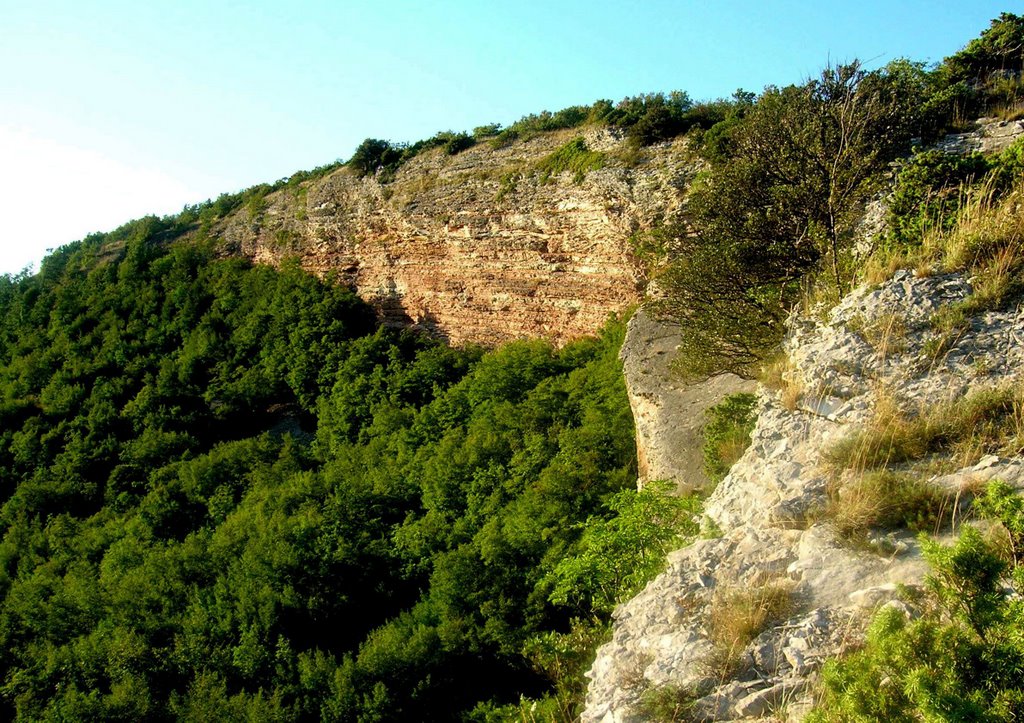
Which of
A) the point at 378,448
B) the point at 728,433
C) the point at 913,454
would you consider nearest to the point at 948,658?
the point at 913,454

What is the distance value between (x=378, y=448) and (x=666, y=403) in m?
12.7

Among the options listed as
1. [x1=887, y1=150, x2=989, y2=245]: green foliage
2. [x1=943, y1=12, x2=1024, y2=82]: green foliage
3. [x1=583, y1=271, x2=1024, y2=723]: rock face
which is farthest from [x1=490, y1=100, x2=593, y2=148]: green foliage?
[x1=583, y1=271, x2=1024, y2=723]: rock face

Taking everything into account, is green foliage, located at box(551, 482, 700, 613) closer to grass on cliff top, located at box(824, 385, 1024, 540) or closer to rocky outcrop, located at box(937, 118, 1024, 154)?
grass on cliff top, located at box(824, 385, 1024, 540)

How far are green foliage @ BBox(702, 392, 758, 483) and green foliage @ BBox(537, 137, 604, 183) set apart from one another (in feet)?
41.4

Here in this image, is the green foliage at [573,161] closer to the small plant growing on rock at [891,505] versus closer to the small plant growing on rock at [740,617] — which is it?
the small plant growing on rock at [891,505]

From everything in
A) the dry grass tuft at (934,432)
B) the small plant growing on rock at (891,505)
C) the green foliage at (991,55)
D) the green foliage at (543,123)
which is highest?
the green foliage at (543,123)

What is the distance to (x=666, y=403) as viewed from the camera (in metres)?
11.7

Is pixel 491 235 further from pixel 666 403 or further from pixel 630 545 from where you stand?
pixel 630 545

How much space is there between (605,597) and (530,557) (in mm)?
5673

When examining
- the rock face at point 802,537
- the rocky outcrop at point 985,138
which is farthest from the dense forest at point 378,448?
the rock face at point 802,537

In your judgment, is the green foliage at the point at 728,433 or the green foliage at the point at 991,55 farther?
the green foliage at the point at 991,55

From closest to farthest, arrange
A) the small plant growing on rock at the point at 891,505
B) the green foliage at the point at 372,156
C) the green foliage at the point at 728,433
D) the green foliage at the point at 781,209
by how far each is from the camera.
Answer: the small plant growing on rock at the point at 891,505, the green foliage at the point at 728,433, the green foliage at the point at 781,209, the green foliage at the point at 372,156

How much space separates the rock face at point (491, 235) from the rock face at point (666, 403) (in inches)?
261

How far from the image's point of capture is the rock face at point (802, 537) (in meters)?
4.32
